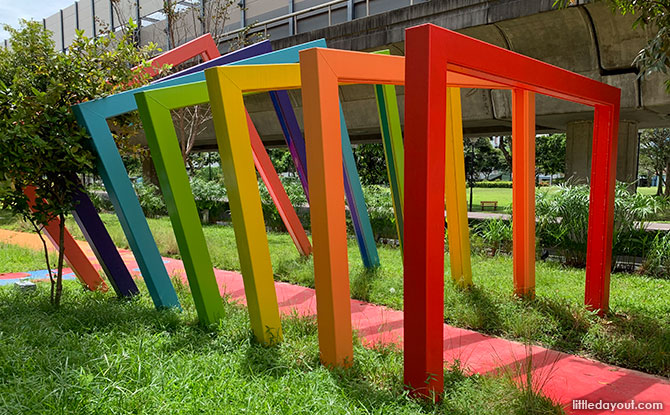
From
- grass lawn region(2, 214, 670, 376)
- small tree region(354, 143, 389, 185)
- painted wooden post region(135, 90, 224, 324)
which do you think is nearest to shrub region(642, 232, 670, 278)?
grass lawn region(2, 214, 670, 376)

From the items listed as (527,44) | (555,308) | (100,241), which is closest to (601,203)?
(555,308)

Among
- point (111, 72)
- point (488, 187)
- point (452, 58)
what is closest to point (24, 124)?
point (111, 72)

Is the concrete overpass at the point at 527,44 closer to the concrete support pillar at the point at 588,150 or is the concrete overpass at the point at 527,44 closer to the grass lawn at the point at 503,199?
the concrete support pillar at the point at 588,150

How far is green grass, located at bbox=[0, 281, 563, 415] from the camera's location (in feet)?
10.6

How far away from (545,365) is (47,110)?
579cm

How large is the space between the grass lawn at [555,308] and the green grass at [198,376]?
159 centimetres

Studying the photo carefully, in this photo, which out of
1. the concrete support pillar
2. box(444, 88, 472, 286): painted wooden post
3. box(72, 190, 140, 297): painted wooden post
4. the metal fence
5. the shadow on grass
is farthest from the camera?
the metal fence

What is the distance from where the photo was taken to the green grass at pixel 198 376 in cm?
322

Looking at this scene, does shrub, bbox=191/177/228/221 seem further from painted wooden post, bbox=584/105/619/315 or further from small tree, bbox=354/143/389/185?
painted wooden post, bbox=584/105/619/315

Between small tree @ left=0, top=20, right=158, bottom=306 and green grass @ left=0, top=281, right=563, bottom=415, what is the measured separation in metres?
1.56

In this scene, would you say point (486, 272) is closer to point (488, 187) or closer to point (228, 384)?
point (228, 384)

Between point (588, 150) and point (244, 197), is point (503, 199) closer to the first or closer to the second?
point (588, 150)

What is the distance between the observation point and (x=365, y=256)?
834cm

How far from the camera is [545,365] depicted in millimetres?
4465
